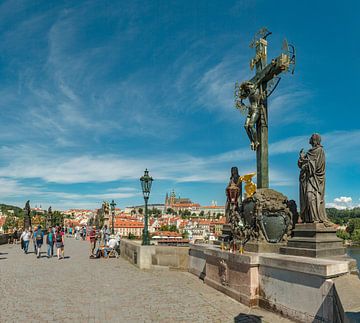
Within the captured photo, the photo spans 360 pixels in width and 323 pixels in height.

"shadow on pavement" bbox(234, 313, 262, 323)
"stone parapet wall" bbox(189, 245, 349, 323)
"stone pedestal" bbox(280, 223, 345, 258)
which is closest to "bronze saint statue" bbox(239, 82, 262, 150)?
"stone parapet wall" bbox(189, 245, 349, 323)

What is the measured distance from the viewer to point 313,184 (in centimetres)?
761

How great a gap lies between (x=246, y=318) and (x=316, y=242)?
1.89 metres

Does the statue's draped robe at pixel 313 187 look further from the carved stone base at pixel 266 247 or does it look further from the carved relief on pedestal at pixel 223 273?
the carved relief on pedestal at pixel 223 273

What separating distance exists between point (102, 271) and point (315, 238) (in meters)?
8.46

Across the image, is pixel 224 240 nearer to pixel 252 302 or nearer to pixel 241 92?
pixel 252 302

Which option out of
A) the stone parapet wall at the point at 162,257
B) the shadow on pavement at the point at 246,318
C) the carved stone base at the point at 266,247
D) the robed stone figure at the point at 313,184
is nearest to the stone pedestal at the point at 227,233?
the carved stone base at the point at 266,247

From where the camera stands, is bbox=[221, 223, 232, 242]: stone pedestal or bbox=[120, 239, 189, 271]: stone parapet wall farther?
bbox=[120, 239, 189, 271]: stone parapet wall

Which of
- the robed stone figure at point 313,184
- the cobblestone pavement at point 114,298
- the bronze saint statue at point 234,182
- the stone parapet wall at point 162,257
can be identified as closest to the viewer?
the cobblestone pavement at point 114,298

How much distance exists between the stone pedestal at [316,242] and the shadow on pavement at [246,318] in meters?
1.47

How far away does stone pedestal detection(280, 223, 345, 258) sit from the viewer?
6.93 metres

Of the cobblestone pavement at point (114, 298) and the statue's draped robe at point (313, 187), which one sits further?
the statue's draped robe at point (313, 187)

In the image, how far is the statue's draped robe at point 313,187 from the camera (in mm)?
7461

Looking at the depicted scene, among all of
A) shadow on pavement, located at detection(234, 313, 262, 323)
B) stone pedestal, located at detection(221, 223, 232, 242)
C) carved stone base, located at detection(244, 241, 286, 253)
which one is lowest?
shadow on pavement, located at detection(234, 313, 262, 323)

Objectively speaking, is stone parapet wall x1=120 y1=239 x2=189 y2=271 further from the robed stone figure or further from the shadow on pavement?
the robed stone figure
